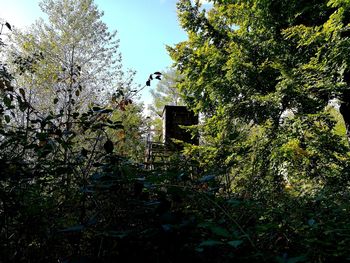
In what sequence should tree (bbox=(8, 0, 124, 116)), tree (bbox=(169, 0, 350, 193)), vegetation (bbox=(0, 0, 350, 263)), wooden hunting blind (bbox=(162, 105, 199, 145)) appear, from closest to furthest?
vegetation (bbox=(0, 0, 350, 263)) → tree (bbox=(169, 0, 350, 193)) → wooden hunting blind (bbox=(162, 105, 199, 145)) → tree (bbox=(8, 0, 124, 116))

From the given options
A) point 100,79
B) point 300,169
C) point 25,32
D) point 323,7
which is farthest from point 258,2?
point 25,32

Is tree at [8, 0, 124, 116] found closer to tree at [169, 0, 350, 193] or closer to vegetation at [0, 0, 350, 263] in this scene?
vegetation at [0, 0, 350, 263]

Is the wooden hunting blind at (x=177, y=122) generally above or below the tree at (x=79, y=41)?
below

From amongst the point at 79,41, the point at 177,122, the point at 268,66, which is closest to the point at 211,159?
the point at 268,66

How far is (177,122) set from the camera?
8531 millimetres

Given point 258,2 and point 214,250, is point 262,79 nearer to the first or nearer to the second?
point 258,2

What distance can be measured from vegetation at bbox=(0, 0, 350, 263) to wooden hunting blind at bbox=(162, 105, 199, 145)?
62cm

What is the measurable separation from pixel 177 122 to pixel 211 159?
5677 millimetres

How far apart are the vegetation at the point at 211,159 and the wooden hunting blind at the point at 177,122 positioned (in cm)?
A: 62

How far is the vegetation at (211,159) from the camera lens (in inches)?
41.9

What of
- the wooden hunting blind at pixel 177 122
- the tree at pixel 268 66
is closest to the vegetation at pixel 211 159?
the tree at pixel 268 66

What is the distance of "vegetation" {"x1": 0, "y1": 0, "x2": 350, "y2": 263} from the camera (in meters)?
1.07

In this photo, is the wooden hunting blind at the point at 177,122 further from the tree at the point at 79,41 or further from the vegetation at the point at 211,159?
the tree at the point at 79,41

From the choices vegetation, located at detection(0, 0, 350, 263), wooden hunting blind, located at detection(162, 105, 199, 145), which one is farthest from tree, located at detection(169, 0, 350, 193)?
wooden hunting blind, located at detection(162, 105, 199, 145)
